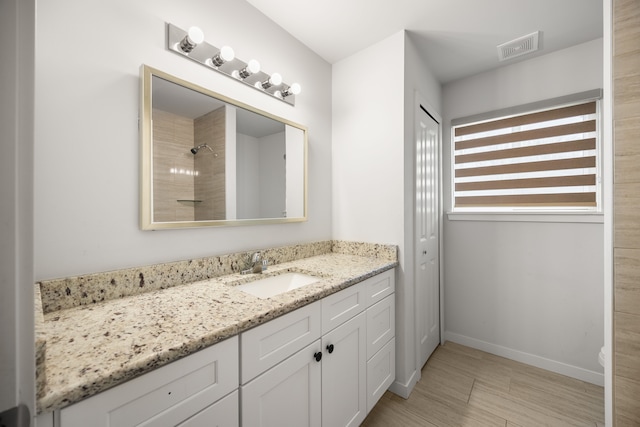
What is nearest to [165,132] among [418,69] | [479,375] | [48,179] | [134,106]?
[134,106]

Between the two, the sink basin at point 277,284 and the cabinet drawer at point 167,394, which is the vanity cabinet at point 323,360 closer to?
the cabinet drawer at point 167,394

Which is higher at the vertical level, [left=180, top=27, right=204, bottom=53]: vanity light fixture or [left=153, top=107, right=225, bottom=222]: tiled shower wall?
[left=180, top=27, right=204, bottom=53]: vanity light fixture

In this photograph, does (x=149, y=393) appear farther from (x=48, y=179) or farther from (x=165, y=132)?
(x=165, y=132)

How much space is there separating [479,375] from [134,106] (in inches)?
109

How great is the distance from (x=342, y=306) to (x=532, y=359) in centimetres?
195

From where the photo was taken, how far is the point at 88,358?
2.00ft

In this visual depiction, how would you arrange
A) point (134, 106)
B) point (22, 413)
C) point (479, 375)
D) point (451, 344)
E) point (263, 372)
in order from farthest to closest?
1. point (451, 344)
2. point (479, 375)
3. point (134, 106)
4. point (263, 372)
5. point (22, 413)

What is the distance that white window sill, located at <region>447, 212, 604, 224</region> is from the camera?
187 centimetres

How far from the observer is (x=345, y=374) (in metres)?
1.29

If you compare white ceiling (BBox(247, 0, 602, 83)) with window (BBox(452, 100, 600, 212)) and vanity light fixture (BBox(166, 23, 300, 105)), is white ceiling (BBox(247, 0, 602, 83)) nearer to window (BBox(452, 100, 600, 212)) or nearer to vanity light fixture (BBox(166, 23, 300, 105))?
vanity light fixture (BBox(166, 23, 300, 105))

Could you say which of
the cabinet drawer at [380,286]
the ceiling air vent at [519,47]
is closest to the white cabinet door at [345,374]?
the cabinet drawer at [380,286]

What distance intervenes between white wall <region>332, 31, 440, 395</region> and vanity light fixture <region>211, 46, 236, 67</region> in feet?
3.28

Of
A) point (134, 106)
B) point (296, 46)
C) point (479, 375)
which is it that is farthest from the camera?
point (479, 375)

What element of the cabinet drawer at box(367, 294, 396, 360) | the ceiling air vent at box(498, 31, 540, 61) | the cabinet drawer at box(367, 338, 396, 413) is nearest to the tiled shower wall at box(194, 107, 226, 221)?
the cabinet drawer at box(367, 294, 396, 360)
